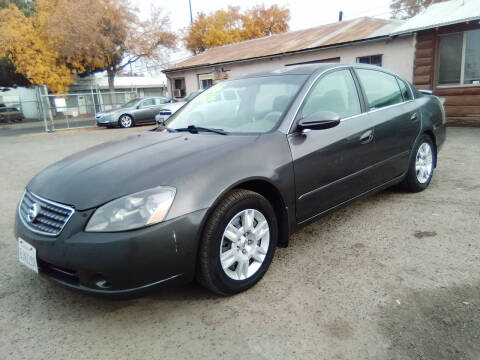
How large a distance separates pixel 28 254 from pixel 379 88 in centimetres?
353

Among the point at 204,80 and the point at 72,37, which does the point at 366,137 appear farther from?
the point at 72,37

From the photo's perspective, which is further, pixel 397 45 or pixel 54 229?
pixel 397 45

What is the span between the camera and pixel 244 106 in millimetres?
3307

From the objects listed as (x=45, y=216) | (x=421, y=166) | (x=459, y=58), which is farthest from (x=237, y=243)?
(x=459, y=58)

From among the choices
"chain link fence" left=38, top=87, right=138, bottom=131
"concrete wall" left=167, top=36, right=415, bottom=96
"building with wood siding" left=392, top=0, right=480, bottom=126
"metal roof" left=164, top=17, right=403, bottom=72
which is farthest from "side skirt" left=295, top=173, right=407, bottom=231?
"chain link fence" left=38, top=87, right=138, bottom=131

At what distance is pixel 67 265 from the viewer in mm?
2123

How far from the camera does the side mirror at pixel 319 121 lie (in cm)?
280

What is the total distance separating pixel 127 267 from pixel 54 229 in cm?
54

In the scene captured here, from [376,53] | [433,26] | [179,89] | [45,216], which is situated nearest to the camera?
[45,216]

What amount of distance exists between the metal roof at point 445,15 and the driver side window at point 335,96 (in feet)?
26.9

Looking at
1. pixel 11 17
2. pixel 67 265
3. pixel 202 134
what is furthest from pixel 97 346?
pixel 11 17

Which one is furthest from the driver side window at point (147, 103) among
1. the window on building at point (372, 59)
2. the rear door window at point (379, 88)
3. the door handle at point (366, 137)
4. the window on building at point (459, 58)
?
the door handle at point (366, 137)

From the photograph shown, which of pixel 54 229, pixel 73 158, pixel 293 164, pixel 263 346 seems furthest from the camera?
pixel 73 158

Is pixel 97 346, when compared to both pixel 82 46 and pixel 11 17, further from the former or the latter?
pixel 11 17
